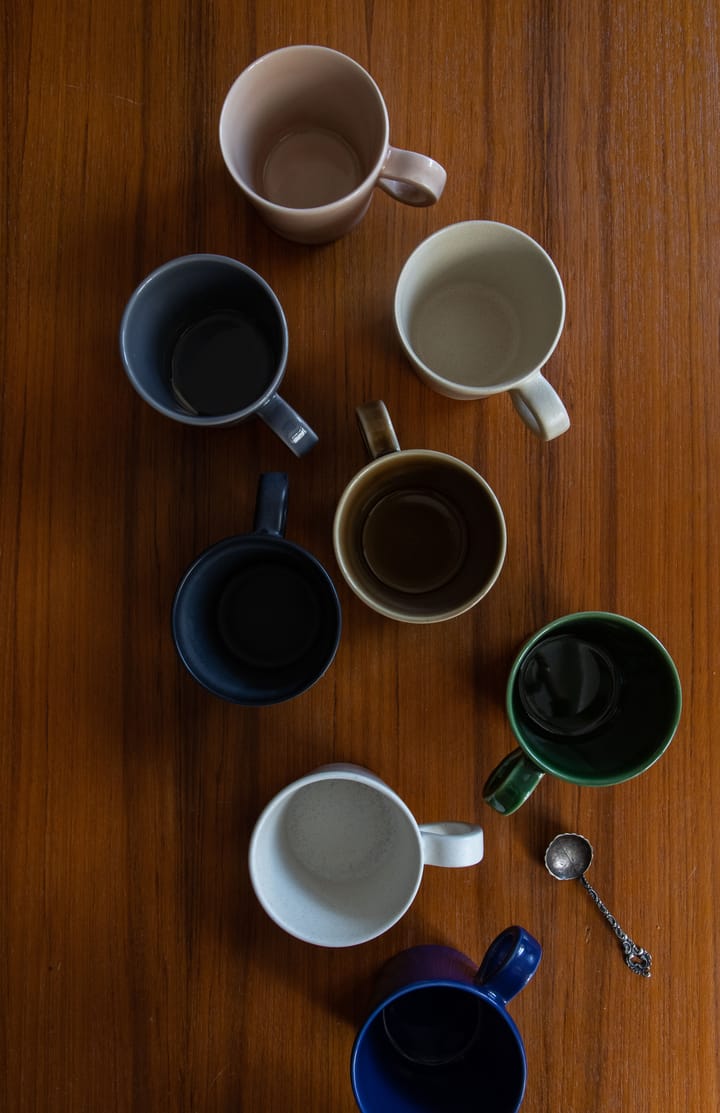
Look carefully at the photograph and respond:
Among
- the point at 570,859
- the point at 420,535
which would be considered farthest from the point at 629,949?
the point at 420,535

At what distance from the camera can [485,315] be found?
835mm

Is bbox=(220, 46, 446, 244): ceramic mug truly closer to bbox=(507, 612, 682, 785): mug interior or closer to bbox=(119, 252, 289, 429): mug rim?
bbox=(119, 252, 289, 429): mug rim

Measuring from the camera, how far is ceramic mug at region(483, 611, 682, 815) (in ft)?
2.42

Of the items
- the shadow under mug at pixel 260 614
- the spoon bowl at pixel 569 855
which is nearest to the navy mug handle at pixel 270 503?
the shadow under mug at pixel 260 614

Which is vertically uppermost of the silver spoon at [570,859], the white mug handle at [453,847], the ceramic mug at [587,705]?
the ceramic mug at [587,705]

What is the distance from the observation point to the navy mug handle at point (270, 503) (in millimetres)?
732

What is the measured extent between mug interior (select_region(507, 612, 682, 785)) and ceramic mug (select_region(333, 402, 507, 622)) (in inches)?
4.1

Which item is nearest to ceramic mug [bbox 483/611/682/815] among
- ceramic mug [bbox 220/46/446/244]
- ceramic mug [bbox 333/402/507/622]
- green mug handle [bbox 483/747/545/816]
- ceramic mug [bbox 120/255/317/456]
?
green mug handle [bbox 483/747/545/816]

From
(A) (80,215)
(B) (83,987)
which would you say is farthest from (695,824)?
(A) (80,215)

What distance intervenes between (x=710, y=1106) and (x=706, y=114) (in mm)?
1102

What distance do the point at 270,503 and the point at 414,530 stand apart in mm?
172

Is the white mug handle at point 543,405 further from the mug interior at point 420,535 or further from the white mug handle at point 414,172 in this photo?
the white mug handle at point 414,172

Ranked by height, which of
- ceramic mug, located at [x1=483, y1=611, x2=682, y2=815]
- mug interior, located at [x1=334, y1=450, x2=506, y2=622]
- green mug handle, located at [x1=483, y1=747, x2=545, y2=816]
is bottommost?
green mug handle, located at [x1=483, y1=747, x2=545, y2=816]

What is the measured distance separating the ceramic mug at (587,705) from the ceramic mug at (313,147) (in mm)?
456
